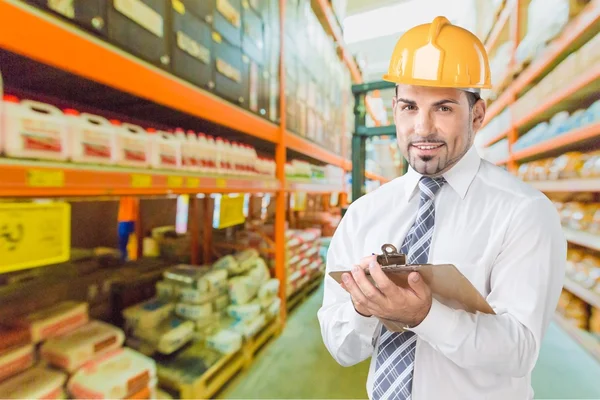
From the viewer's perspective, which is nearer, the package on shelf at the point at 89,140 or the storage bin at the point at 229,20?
the package on shelf at the point at 89,140

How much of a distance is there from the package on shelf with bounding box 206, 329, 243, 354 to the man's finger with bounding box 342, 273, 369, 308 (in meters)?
1.46

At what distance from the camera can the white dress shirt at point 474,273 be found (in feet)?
2.27

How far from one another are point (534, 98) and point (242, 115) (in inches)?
112

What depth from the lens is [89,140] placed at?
3.75ft

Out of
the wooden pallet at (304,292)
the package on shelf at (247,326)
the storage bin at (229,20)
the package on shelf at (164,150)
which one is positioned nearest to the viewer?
the package on shelf at (164,150)

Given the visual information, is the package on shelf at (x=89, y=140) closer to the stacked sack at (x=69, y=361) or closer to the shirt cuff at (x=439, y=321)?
the stacked sack at (x=69, y=361)

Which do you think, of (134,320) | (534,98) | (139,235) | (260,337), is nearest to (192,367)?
(134,320)

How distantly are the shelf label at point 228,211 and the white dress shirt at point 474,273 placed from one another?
1.14 m

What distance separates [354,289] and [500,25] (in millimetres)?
5007

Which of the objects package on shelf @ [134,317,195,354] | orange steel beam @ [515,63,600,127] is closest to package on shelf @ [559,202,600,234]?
orange steel beam @ [515,63,600,127]


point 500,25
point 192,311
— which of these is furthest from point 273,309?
point 500,25

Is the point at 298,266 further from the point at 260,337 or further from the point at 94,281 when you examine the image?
the point at 94,281

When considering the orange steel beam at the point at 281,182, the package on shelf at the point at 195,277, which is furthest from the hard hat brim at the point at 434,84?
the orange steel beam at the point at 281,182

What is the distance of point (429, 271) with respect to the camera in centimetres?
64
